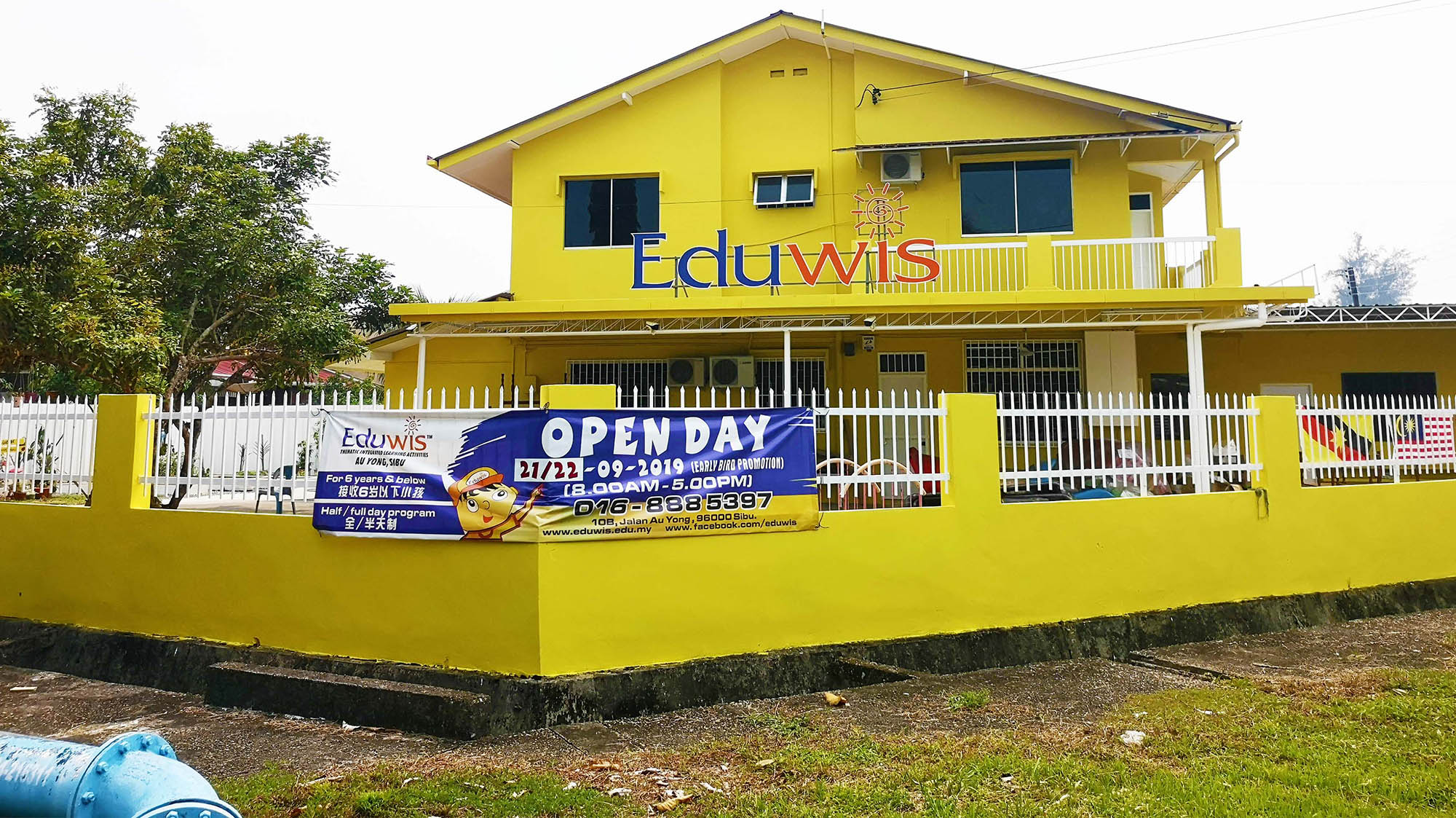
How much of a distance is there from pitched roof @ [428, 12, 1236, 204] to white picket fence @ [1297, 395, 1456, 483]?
5.85m

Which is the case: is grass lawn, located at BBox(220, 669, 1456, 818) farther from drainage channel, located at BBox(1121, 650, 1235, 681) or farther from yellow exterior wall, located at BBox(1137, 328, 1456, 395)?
yellow exterior wall, located at BBox(1137, 328, 1456, 395)

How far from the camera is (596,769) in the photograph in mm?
4457

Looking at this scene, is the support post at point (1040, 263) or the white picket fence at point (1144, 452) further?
the support post at point (1040, 263)

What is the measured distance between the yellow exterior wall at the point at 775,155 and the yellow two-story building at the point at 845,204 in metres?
0.03

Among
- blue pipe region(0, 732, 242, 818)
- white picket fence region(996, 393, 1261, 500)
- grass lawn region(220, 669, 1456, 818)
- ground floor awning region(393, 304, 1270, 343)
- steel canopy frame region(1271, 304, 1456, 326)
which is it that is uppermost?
steel canopy frame region(1271, 304, 1456, 326)

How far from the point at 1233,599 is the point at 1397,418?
3.32 m

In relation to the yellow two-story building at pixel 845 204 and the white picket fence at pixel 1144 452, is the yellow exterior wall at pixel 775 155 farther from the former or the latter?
the white picket fence at pixel 1144 452

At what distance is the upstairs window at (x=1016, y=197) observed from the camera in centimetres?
1302

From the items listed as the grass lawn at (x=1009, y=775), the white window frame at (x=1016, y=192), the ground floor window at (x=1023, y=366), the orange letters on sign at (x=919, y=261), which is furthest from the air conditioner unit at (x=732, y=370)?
the grass lawn at (x=1009, y=775)

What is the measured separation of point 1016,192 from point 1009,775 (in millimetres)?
10776

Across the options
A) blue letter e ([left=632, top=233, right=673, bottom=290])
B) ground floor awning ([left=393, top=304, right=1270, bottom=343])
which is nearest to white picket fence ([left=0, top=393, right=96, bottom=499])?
ground floor awning ([left=393, top=304, right=1270, bottom=343])

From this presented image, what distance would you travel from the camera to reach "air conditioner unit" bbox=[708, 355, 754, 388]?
1301 centimetres

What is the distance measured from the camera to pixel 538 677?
5.32 meters

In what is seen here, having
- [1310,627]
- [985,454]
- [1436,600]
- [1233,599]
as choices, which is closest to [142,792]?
[985,454]
